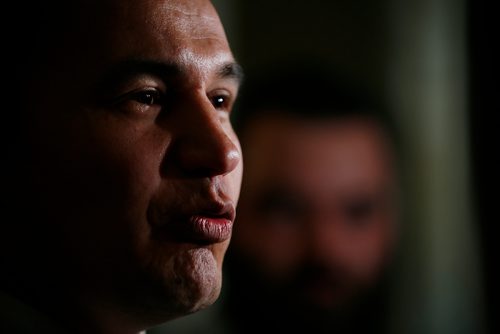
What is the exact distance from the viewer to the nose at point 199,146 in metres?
0.75

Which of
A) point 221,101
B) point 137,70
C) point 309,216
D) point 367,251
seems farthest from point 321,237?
point 137,70

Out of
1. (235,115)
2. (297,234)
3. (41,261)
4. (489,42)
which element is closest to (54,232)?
(41,261)

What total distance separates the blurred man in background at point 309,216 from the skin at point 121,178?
1237 millimetres

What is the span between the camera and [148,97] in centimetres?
77

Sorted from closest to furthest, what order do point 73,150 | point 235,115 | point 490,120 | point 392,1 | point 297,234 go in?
point 73,150 < point 297,234 < point 490,120 < point 235,115 < point 392,1

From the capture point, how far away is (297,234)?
198 centimetres

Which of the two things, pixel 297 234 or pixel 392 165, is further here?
pixel 392 165

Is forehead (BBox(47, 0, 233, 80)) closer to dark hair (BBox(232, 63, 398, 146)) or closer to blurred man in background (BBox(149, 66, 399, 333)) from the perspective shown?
blurred man in background (BBox(149, 66, 399, 333))

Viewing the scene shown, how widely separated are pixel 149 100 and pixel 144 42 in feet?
0.19

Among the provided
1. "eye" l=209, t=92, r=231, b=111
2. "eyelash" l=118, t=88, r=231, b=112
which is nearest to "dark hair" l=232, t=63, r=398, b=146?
"eye" l=209, t=92, r=231, b=111

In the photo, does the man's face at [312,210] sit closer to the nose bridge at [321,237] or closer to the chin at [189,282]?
the nose bridge at [321,237]

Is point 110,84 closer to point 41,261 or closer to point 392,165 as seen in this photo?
point 41,261

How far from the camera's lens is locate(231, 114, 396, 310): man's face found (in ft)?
6.52

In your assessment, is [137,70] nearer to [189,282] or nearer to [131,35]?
[131,35]
